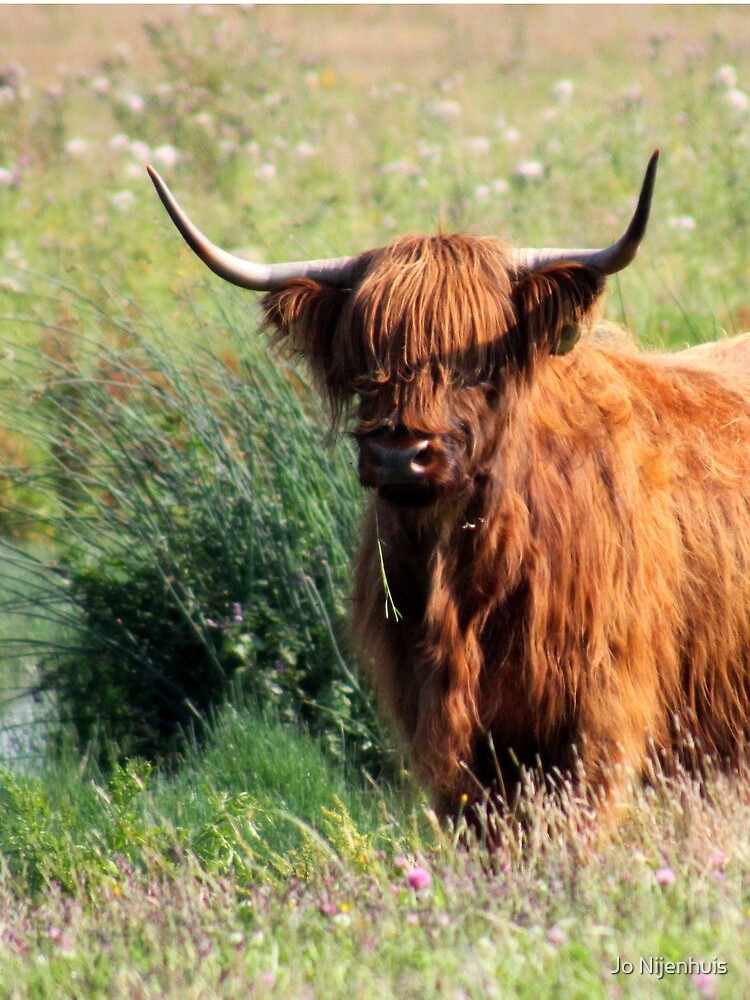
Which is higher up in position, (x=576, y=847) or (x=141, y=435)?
(x=141, y=435)

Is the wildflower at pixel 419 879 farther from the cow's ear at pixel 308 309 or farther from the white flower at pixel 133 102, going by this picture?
the white flower at pixel 133 102

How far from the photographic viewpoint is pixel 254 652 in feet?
18.2

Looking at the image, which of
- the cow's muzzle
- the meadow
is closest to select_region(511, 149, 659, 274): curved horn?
the cow's muzzle

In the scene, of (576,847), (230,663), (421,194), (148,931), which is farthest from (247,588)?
(421,194)

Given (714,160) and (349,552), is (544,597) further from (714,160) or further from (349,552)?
(714,160)

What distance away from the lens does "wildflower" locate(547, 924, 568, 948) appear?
2.70 m

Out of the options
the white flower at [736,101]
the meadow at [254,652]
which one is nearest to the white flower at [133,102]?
the meadow at [254,652]

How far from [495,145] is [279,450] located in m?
9.20

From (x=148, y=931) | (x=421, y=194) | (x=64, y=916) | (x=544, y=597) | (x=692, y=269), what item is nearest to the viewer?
(x=148, y=931)

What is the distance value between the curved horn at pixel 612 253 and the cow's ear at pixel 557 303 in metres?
0.04

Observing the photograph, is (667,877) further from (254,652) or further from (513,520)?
(254,652)

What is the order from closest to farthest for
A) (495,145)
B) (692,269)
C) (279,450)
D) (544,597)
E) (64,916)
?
(64,916) → (544,597) → (279,450) → (692,269) → (495,145)

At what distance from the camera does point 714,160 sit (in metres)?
11.9

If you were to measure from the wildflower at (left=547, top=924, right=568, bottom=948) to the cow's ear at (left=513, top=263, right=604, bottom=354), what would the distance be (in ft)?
5.42
